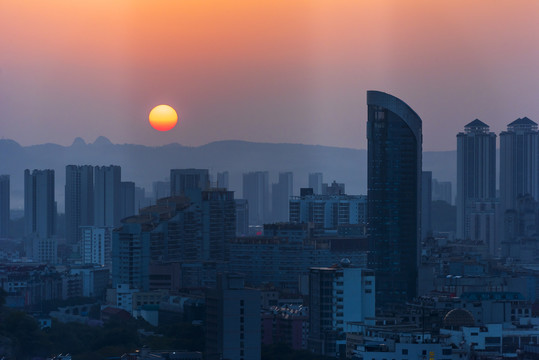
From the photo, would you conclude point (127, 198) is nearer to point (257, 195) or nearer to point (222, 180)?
point (257, 195)

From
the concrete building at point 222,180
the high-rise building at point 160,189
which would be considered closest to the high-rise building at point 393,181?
the concrete building at point 222,180

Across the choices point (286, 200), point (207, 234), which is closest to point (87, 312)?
point (207, 234)

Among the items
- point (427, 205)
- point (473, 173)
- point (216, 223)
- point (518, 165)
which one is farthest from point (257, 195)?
point (518, 165)

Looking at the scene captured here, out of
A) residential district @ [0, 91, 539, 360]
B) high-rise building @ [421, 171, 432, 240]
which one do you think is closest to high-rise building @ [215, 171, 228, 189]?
residential district @ [0, 91, 539, 360]

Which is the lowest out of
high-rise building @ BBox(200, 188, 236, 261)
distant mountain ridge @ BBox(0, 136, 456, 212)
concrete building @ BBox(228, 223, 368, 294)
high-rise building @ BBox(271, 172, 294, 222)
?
concrete building @ BBox(228, 223, 368, 294)

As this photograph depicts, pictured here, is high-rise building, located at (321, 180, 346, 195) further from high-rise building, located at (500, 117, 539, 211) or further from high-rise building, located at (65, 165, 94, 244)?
high-rise building, located at (500, 117, 539, 211)

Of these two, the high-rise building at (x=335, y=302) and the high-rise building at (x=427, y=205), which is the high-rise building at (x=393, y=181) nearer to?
the high-rise building at (x=335, y=302)
